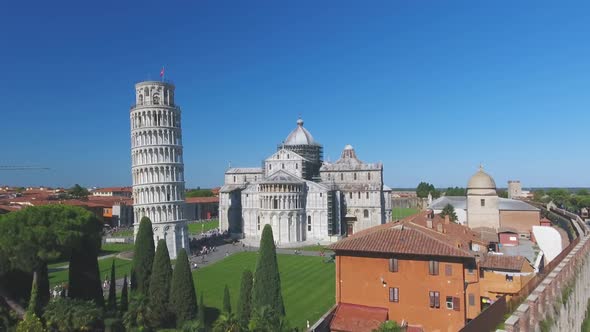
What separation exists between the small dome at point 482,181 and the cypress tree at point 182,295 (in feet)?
139

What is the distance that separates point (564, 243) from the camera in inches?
1853


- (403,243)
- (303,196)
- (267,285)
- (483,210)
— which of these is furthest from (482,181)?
(267,285)

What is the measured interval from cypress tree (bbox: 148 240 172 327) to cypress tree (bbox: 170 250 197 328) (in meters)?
0.69

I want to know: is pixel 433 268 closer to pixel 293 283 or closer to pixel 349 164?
pixel 293 283

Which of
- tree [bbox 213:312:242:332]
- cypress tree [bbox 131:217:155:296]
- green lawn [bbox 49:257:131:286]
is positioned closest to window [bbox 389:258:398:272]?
tree [bbox 213:312:242:332]

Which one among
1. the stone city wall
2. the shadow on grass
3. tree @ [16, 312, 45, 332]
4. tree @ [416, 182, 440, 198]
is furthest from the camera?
tree @ [416, 182, 440, 198]

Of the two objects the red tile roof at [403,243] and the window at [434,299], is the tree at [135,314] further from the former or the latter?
the window at [434,299]

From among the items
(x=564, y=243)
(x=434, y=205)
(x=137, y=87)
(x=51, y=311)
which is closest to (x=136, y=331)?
(x=51, y=311)

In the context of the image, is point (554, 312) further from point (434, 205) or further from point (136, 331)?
point (434, 205)

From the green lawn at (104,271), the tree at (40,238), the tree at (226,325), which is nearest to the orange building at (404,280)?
the tree at (226,325)

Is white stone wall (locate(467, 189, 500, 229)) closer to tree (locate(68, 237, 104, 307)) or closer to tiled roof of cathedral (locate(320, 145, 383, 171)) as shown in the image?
tiled roof of cathedral (locate(320, 145, 383, 171))

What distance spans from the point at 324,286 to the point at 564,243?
28.5 metres

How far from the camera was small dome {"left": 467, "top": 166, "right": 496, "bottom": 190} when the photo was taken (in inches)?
2210

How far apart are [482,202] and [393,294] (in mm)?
35251
